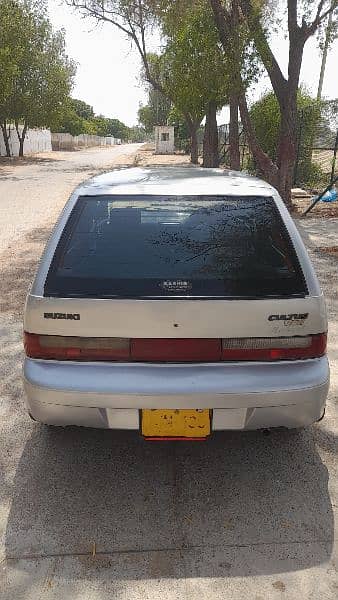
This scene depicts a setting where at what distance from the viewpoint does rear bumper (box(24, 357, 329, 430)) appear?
7.98ft

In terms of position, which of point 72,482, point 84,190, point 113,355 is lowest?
point 72,482

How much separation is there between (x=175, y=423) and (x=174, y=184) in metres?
1.49

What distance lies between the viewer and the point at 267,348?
8.27 feet

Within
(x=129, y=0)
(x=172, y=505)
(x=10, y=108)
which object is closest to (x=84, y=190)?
(x=172, y=505)

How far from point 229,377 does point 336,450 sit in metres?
1.14

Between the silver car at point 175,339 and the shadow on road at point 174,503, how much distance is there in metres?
0.42

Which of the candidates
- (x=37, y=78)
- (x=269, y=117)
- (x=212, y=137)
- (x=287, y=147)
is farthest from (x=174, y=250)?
(x=37, y=78)

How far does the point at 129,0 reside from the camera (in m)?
23.2

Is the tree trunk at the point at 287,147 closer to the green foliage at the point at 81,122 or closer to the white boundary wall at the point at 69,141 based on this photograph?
the green foliage at the point at 81,122

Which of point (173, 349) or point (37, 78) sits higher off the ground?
point (37, 78)

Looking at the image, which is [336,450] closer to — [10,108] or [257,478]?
[257,478]

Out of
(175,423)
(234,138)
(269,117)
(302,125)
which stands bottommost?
(175,423)

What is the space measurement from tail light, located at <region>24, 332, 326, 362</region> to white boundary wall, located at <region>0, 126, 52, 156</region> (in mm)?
42026

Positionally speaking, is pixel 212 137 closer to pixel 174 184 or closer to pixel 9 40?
pixel 9 40
